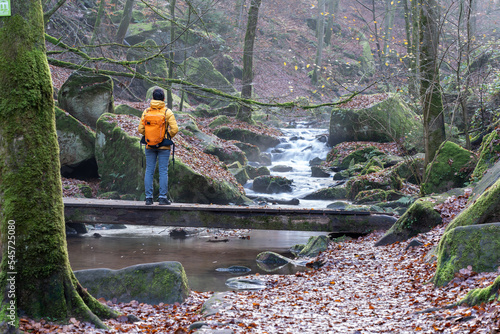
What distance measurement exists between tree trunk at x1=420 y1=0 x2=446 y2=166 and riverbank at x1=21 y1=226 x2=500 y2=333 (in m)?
4.38

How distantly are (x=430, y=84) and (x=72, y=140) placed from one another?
1109 centimetres

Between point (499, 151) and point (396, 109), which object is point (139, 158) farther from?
point (396, 109)

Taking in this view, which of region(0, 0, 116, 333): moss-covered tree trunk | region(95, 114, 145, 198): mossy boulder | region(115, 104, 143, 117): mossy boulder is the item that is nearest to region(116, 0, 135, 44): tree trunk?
region(115, 104, 143, 117): mossy boulder

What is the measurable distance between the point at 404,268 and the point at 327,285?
4.07 feet

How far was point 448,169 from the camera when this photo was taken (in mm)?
11781

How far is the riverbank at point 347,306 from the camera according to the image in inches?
175

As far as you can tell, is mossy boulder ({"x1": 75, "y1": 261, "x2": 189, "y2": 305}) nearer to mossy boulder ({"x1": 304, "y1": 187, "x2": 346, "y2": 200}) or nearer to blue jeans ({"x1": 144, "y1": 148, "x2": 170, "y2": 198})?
blue jeans ({"x1": 144, "y1": 148, "x2": 170, "y2": 198})

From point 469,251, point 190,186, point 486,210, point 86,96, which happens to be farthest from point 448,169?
point 86,96

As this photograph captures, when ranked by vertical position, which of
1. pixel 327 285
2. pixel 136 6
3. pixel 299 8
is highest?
→ pixel 299 8

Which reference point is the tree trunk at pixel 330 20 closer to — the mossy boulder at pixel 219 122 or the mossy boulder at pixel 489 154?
the mossy boulder at pixel 219 122

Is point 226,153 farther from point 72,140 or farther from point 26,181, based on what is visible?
point 26,181

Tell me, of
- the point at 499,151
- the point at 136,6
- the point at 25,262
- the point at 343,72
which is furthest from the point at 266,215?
the point at 343,72

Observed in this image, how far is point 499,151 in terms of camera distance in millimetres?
9398

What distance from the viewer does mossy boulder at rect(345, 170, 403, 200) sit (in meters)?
15.0
